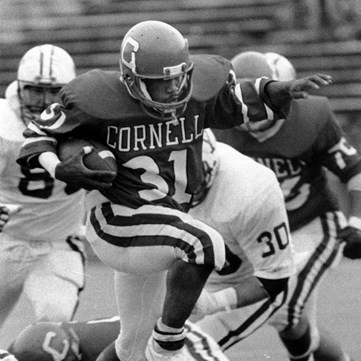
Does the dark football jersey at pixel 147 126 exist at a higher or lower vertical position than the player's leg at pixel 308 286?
higher

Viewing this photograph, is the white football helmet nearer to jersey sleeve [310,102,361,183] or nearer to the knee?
jersey sleeve [310,102,361,183]

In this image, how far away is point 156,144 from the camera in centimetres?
458

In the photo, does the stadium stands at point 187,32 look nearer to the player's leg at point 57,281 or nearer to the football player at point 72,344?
the player's leg at point 57,281

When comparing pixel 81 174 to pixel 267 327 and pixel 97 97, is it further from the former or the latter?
pixel 267 327

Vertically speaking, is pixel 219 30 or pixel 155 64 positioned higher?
pixel 155 64

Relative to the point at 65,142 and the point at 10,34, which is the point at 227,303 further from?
the point at 10,34

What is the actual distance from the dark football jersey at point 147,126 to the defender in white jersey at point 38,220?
1258mm

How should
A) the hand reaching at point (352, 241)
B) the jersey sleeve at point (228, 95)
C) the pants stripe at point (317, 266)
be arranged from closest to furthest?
the jersey sleeve at point (228, 95) → the hand reaching at point (352, 241) → the pants stripe at point (317, 266)

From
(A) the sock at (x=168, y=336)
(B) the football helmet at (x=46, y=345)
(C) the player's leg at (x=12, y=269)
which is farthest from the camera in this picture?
(C) the player's leg at (x=12, y=269)

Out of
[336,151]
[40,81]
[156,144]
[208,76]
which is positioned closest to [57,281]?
[40,81]

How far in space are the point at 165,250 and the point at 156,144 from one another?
396 millimetres

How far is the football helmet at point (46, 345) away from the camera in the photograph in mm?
4754

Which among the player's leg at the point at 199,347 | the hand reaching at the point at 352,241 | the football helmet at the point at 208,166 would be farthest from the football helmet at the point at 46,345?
the hand reaching at the point at 352,241

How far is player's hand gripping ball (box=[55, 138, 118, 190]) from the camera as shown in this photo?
430 centimetres
